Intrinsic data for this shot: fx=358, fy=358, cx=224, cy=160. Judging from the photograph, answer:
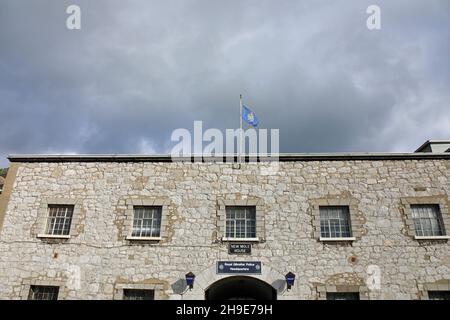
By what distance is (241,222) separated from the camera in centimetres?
1303

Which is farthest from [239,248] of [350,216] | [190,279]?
[350,216]

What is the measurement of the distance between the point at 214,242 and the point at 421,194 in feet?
25.0

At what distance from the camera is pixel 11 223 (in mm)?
13273

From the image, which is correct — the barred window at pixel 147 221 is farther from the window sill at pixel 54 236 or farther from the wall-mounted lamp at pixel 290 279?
the wall-mounted lamp at pixel 290 279

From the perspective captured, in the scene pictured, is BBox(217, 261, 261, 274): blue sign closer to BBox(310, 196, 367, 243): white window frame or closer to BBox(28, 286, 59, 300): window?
BBox(310, 196, 367, 243): white window frame

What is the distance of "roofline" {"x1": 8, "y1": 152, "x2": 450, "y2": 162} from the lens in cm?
1343

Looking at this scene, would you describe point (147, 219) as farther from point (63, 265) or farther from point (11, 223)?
point (11, 223)

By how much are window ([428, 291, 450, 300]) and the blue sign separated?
5.59m

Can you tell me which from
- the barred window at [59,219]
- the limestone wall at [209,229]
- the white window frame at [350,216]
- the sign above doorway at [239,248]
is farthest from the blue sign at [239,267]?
the barred window at [59,219]

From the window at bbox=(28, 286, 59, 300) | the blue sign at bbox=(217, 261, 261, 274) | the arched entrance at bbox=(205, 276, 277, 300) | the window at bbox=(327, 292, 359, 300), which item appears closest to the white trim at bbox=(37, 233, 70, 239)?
the window at bbox=(28, 286, 59, 300)

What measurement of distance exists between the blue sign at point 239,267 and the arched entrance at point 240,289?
0.85ft
